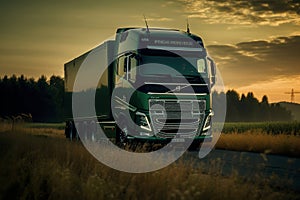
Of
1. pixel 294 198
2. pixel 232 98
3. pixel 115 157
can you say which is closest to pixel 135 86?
pixel 115 157

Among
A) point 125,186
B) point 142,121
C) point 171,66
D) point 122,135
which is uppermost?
point 171,66

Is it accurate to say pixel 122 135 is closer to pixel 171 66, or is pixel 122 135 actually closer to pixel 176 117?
pixel 176 117

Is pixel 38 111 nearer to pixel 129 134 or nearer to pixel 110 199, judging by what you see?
pixel 129 134

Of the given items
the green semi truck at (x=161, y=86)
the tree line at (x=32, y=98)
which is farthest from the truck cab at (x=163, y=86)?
the tree line at (x=32, y=98)

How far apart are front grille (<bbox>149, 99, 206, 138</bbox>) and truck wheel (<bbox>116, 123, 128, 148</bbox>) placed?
112 centimetres

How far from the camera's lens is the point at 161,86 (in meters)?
16.9

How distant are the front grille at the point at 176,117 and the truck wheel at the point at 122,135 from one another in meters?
1.12

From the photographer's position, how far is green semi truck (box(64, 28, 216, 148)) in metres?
16.9

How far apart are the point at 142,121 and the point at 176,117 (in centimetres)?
115

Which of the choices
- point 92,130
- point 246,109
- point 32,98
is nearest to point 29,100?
point 32,98

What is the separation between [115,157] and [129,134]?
5.01m

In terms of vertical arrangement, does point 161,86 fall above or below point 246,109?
above

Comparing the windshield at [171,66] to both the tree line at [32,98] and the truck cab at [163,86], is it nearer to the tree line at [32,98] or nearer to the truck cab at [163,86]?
the truck cab at [163,86]

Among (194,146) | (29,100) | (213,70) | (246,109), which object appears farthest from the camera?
(246,109)
